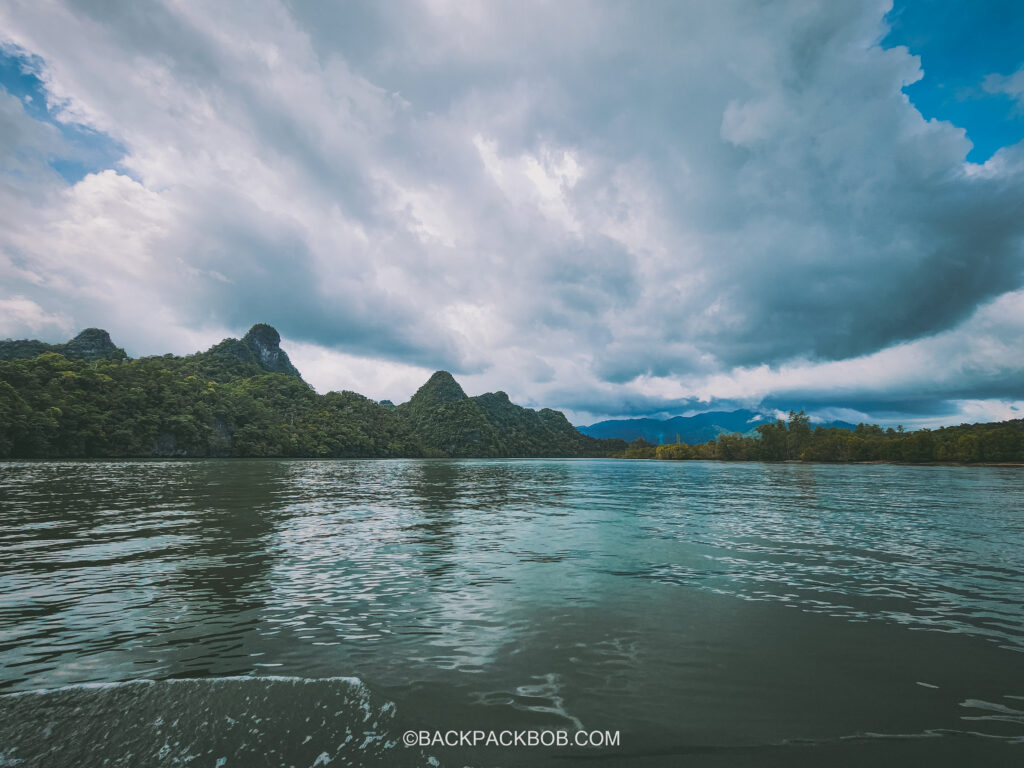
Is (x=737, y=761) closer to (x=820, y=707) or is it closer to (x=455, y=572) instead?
(x=820, y=707)

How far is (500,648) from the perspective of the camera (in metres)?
9.23

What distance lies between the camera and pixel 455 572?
621 inches

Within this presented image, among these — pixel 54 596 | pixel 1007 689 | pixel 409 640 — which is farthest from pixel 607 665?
pixel 54 596

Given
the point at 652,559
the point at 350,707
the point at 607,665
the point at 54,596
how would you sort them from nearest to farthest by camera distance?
the point at 350,707, the point at 607,665, the point at 54,596, the point at 652,559

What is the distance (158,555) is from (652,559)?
19395 millimetres

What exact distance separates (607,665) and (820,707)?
11.2ft

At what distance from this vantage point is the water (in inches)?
227

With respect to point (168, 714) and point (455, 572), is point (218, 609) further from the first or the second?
point (455, 572)

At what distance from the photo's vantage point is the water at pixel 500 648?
576cm

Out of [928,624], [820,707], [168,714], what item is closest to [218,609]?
[168,714]

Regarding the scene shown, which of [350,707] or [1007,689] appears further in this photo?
[1007,689]

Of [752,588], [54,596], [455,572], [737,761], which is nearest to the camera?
[737,761]

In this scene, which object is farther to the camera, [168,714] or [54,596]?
[54,596]

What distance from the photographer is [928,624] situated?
10.8 meters
